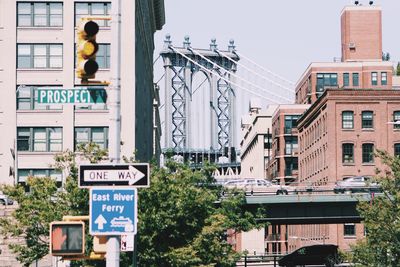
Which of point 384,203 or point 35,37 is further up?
point 35,37

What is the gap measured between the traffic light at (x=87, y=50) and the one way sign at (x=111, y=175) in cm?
203

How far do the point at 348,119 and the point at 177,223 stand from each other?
220ft

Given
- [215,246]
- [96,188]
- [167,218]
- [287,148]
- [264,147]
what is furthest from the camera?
[264,147]

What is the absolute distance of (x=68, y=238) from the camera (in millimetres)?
18703

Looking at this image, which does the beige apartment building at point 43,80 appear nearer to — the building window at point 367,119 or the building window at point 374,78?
the building window at point 367,119

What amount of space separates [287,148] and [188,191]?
338 feet

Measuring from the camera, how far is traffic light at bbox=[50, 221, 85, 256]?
733 inches

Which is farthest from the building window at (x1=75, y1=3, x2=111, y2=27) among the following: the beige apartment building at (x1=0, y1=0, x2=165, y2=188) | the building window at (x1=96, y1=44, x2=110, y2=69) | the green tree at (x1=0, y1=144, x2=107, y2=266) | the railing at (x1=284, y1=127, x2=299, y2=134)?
the railing at (x1=284, y1=127, x2=299, y2=134)

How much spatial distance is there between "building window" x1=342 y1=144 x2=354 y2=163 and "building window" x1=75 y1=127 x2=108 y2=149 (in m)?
39.5

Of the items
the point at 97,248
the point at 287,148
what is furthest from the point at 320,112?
the point at 97,248

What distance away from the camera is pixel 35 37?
246 ft

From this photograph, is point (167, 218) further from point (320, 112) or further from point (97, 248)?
point (320, 112)

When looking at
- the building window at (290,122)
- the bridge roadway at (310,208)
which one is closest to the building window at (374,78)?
the building window at (290,122)

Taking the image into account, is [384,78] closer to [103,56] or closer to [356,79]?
[356,79]
